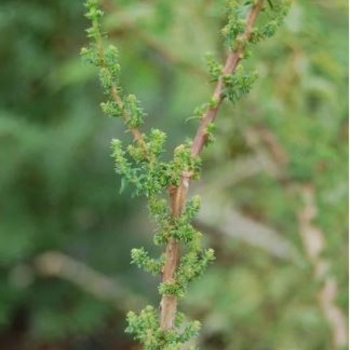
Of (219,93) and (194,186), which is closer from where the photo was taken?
(219,93)

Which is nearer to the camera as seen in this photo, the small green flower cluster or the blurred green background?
the small green flower cluster

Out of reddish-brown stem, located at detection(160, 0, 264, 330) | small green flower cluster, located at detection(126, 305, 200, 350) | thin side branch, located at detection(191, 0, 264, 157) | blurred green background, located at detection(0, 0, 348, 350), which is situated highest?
blurred green background, located at detection(0, 0, 348, 350)

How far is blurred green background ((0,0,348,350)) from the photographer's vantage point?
171 centimetres

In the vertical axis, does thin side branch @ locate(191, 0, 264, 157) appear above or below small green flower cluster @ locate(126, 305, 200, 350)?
above

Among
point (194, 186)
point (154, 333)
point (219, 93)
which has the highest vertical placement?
point (194, 186)

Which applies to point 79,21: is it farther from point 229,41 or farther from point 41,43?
point 229,41

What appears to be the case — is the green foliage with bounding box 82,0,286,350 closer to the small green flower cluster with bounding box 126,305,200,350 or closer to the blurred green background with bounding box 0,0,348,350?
the small green flower cluster with bounding box 126,305,200,350

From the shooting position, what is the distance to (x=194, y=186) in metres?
3.03

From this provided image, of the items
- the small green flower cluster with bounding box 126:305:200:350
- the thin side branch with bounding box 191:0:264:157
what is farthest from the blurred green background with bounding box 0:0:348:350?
the small green flower cluster with bounding box 126:305:200:350

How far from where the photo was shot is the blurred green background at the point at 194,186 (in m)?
1.71

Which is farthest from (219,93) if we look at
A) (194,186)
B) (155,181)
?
(194,186)

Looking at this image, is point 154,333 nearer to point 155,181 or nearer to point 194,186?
point 155,181

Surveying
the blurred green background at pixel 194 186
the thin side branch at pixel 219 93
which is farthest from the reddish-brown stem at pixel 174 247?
the blurred green background at pixel 194 186

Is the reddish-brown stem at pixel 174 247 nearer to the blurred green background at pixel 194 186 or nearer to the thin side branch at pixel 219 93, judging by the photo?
the thin side branch at pixel 219 93
